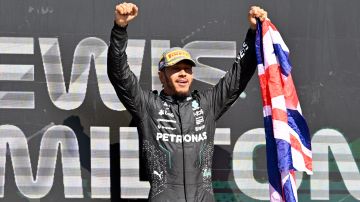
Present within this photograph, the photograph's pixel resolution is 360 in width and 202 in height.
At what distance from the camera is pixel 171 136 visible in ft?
10.9

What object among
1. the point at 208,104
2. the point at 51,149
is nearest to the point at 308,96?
the point at 208,104

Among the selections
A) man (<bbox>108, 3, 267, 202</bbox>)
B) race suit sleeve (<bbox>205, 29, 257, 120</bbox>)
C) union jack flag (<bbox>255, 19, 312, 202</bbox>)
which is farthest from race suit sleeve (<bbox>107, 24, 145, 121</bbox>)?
union jack flag (<bbox>255, 19, 312, 202</bbox>)

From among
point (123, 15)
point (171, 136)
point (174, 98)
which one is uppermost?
point (123, 15)

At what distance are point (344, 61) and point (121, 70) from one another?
1209 mm

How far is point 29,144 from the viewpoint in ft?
12.2

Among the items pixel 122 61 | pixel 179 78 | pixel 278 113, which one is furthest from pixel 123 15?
pixel 278 113

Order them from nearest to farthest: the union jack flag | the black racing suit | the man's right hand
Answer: the man's right hand → the black racing suit → the union jack flag

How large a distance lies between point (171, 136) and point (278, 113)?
467 millimetres

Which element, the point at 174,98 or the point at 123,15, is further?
the point at 174,98

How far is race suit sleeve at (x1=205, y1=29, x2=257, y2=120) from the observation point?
3.46 metres

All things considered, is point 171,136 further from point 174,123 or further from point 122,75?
point 122,75

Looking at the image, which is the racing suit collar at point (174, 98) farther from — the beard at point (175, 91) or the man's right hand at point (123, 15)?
the man's right hand at point (123, 15)

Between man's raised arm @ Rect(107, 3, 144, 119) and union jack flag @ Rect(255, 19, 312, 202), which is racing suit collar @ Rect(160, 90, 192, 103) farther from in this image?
union jack flag @ Rect(255, 19, 312, 202)

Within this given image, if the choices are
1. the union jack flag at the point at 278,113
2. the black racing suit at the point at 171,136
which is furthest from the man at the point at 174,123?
the union jack flag at the point at 278,113
